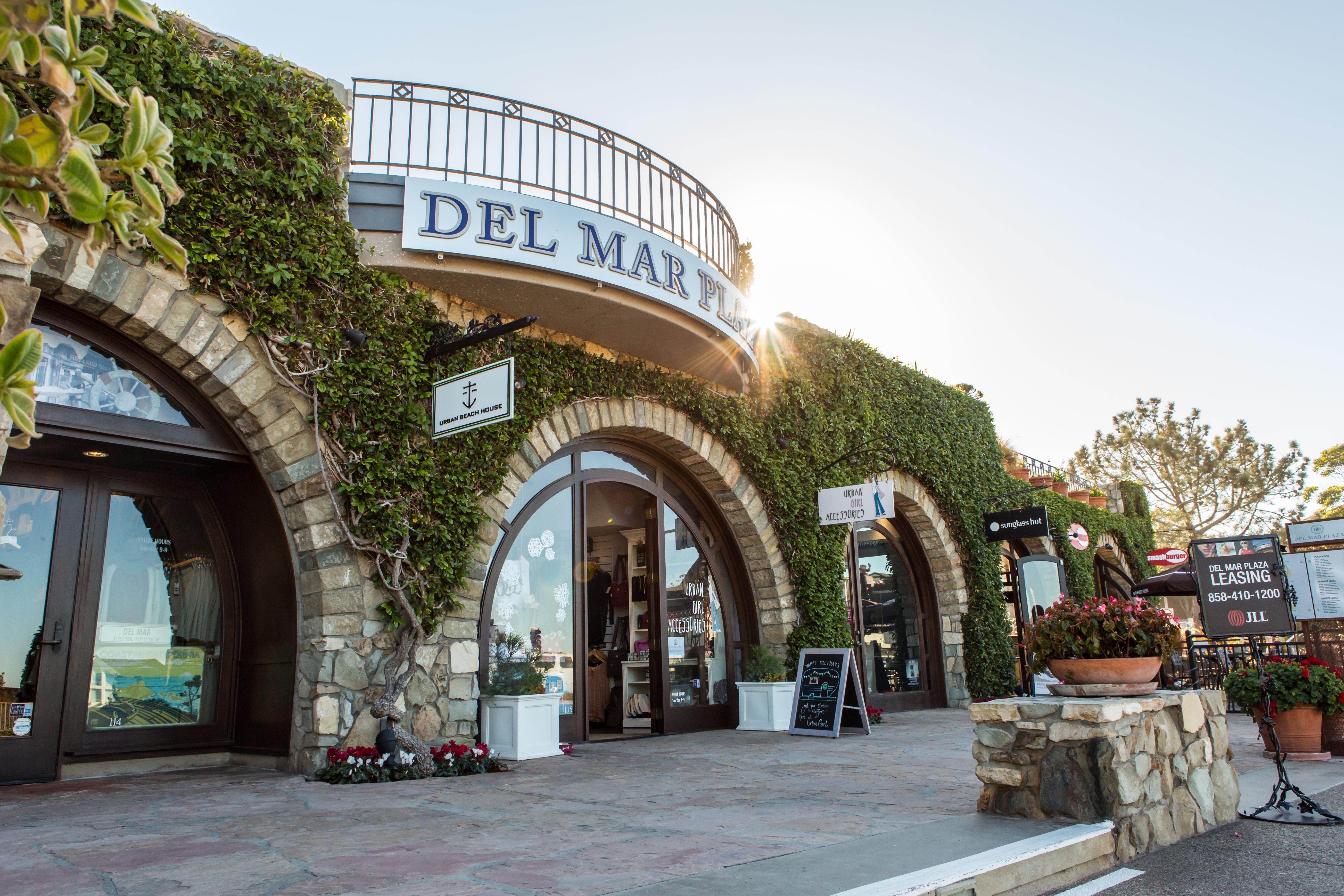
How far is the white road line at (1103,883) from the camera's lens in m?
3.15

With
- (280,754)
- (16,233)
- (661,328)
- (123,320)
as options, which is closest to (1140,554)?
(661,328)

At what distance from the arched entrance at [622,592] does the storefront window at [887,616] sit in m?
2.79

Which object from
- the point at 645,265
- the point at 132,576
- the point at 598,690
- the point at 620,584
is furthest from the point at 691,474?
the point at 132,576

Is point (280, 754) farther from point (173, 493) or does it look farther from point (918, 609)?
point (918, 609)

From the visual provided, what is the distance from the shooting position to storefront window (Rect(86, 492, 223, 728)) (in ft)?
18.7

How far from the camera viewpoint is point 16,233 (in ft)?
3.99

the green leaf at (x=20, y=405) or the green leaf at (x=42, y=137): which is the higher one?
the green leaf at (x=42, y=137)

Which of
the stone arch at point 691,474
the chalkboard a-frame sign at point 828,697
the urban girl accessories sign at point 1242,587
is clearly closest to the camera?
the urban girl accessories sign at point 1242,587

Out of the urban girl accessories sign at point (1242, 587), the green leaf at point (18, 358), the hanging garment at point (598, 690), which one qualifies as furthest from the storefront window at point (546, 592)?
the green leaf at point (18, 358)

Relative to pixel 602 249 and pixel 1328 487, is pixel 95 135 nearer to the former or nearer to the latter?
pixel 602 249

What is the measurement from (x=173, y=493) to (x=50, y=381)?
129cm

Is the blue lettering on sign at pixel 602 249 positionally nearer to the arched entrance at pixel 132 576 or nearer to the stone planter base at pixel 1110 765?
the arched entrance at pixel 132 576

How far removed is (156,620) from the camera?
19.5 feet

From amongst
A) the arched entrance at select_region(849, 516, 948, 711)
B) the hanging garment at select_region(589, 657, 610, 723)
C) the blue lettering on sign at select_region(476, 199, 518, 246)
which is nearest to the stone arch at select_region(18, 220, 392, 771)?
the blue lettering on sign at select_region(476, 199, 518, 246)
